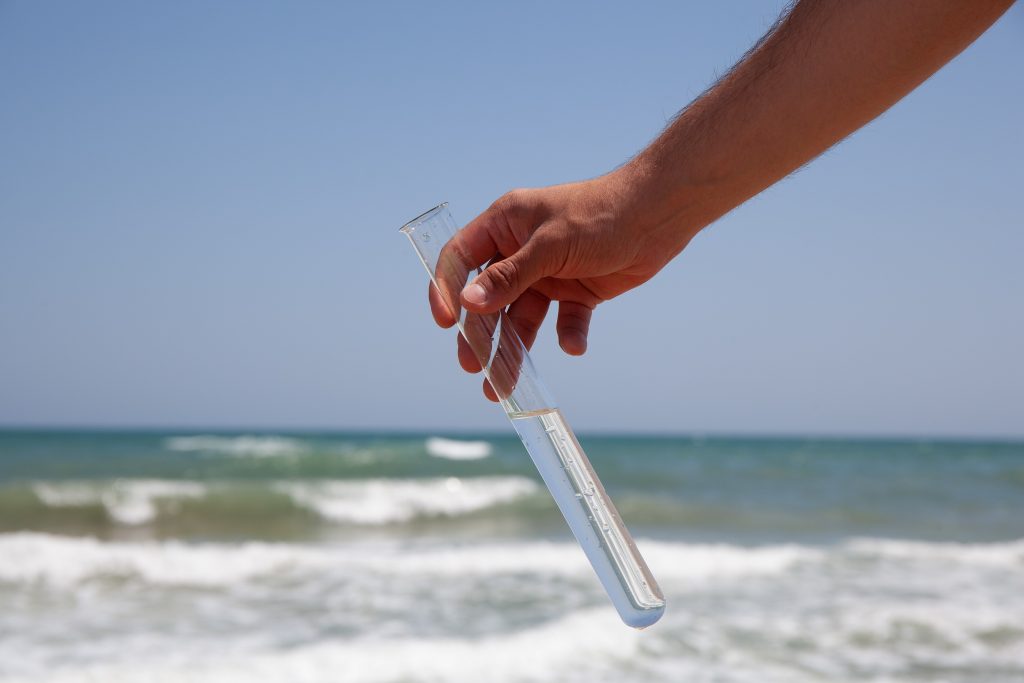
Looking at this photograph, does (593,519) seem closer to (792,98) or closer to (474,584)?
(792,98)

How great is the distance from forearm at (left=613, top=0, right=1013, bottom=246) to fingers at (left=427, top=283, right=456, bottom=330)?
0.95ft

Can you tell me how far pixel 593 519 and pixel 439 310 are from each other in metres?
0.37

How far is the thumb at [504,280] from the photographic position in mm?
1216

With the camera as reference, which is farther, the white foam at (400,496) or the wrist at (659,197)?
the white foam at (400,496)

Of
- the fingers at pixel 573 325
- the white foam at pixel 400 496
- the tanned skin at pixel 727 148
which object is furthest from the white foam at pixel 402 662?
the white foam at pixel 400 496

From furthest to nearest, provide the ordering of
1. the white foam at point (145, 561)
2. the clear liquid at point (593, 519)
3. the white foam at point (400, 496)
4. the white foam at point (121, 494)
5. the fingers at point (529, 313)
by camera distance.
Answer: the white foam at point (400, 496), the white foam at point (121, 494), the white foam at point (145, 561), the fingers at point (529, 313), the clear liquid at point (593, 519)

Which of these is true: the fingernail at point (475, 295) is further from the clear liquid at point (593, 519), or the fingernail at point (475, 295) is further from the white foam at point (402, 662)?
the white foam at point (402, 662)

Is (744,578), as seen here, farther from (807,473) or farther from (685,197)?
(807,473)

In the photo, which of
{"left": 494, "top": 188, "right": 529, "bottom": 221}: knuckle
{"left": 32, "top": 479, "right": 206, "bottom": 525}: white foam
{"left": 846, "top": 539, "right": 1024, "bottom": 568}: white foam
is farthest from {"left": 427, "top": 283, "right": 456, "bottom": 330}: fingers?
{"left": 32, "top": 479, "right": 206, "bottom": 525}: white foam

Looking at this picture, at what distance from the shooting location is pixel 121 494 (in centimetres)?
1027

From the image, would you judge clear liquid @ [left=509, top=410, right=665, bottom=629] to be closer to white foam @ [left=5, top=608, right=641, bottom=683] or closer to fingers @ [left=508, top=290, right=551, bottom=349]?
fingers @ [left=508, top=290, right=551, bottom=349]

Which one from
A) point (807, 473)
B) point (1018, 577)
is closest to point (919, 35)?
point (1018, 577)

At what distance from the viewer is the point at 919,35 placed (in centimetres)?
97

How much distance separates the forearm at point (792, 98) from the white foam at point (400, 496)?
890 centimetres
